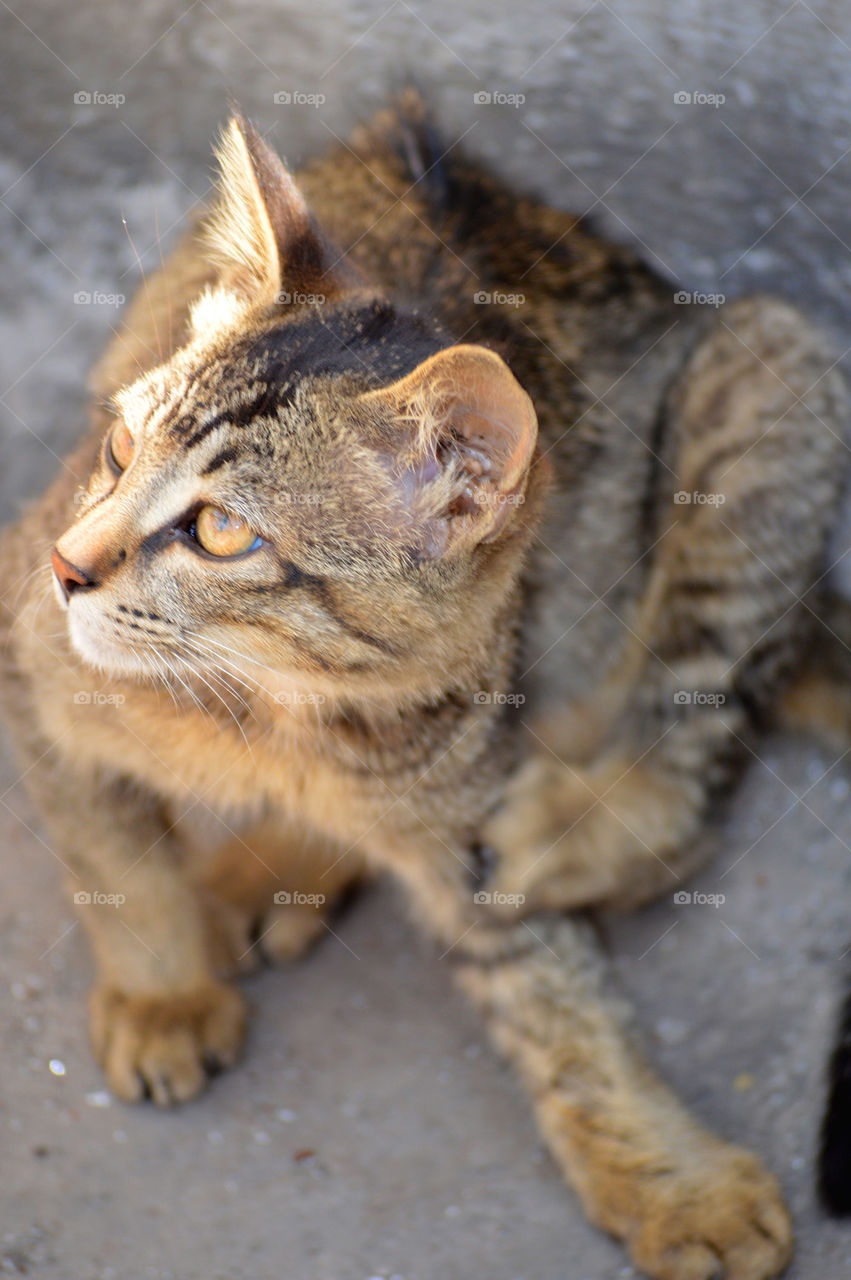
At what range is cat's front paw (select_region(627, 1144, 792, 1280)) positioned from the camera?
8.86 feet

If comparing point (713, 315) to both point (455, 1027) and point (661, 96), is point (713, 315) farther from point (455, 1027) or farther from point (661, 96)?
point (455, 1027)

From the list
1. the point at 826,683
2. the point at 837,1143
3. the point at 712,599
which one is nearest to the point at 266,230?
the point at 712,599

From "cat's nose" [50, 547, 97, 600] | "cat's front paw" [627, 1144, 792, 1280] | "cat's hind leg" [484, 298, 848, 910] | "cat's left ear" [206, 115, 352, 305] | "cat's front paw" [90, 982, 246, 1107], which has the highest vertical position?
"cat's left ear" [206, 115, 352, 305]

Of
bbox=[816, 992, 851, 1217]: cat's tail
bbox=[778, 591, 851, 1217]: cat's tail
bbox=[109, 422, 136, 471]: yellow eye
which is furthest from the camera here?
bbox=[778, 591, 851, 1217]: cat's tail

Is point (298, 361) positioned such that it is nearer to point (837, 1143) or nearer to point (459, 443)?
point (459, 443)

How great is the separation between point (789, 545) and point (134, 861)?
6.21 feet

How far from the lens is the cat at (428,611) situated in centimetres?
221

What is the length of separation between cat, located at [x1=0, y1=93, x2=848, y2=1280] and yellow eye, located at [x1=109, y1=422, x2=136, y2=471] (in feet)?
0.04

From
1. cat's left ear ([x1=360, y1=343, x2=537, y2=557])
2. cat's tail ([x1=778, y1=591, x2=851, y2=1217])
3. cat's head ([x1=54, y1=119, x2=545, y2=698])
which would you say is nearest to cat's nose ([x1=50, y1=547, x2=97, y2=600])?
cat's head ([x1=54, y1=119, x2=545, y2=698])

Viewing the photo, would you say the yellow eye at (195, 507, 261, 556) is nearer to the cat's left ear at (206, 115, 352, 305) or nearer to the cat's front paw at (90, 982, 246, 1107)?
the cat's left ear at (206, 115, 352, 305)

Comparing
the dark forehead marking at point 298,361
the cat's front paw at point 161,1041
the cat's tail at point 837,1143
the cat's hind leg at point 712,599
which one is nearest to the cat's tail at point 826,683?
the cat's hind leg at point 712,599

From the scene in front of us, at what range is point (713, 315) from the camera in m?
3.54

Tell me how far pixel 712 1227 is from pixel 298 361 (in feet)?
6.82

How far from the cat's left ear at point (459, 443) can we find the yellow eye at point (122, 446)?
485 millimetres
